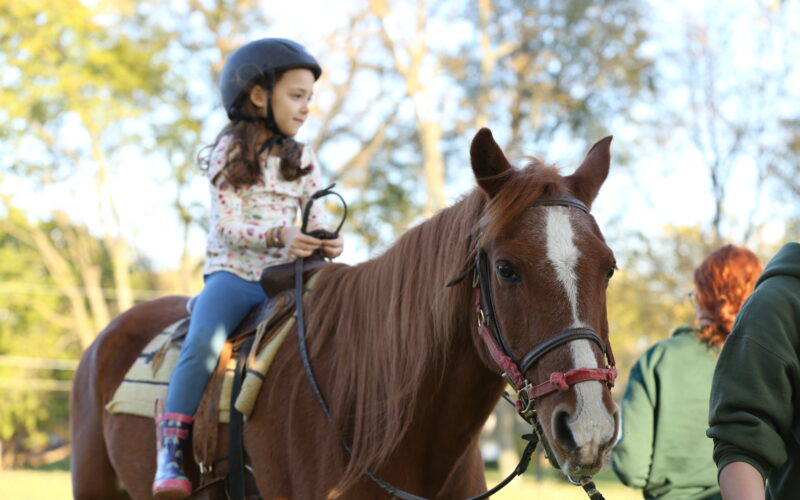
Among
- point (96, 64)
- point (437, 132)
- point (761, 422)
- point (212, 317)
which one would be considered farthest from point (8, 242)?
point (761, 422)

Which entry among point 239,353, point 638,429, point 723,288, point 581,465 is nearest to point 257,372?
point 239,353

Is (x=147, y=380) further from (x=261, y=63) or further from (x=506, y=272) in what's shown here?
(x=506, y=272)

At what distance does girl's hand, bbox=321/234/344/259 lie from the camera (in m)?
3.76

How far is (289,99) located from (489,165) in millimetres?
1563

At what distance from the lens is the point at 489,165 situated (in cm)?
274

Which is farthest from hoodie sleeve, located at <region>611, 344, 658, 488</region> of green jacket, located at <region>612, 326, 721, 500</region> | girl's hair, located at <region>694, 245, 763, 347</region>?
girl's hair, located at <region>694, 245, 763, 347</region>

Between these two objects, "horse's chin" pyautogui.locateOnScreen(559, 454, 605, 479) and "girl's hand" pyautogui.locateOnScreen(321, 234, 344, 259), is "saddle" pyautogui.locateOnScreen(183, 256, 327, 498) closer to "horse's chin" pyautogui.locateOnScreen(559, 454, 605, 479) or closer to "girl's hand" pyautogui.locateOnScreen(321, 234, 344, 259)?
"girl's hand" pyautogui.locateOnScreen(321, 234, 344, 259)

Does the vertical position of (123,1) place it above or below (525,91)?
above

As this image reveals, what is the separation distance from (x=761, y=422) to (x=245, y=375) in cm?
217

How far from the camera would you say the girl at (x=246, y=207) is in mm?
3521

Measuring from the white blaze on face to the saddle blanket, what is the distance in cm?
142

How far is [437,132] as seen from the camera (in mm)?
20828

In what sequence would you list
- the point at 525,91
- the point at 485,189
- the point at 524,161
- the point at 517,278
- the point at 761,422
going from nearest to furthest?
the point at 761,422, the point at 517,278, the point at 485,189, the point at 524,161, the point at 525,91

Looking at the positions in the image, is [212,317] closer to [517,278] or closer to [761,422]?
[517,278]
